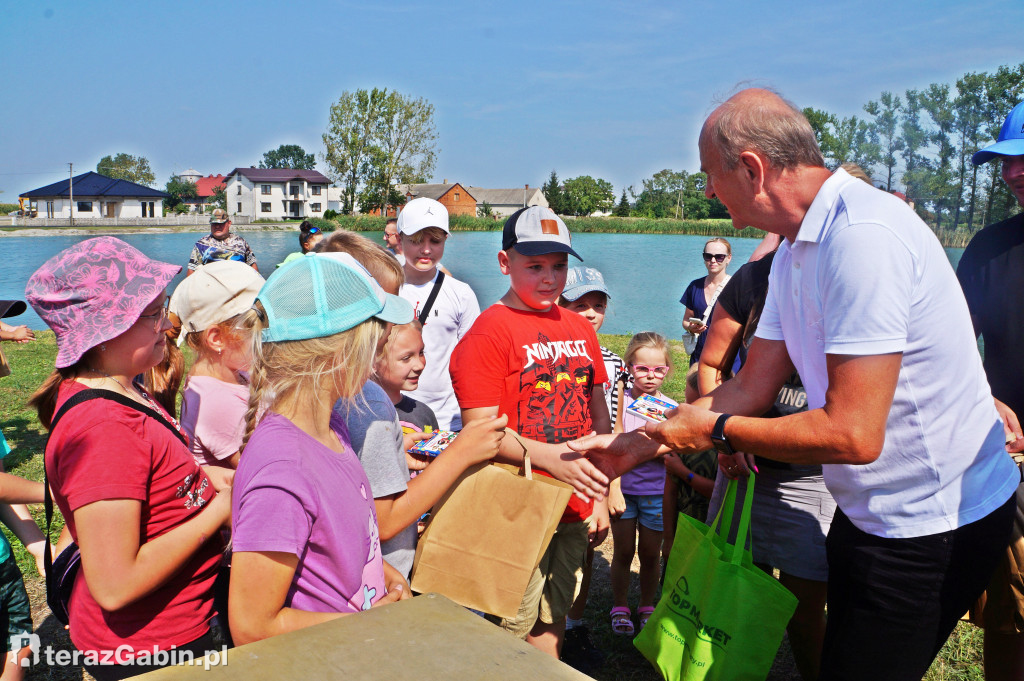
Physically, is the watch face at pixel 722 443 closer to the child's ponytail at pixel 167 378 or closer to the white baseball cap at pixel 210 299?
the white baseball cap at pixel 210 299

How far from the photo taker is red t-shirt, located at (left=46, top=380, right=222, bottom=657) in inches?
67.0

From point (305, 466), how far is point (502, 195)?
97874 mm

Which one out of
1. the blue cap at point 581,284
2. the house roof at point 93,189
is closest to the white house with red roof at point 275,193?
the house roof at point 93,189

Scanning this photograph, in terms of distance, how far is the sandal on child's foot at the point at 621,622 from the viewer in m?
3.78

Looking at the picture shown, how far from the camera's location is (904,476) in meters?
1.86

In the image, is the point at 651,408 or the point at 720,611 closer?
the point at 720,611

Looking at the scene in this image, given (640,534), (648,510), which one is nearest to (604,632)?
(640,534)

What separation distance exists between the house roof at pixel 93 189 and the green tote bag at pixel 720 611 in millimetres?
71566

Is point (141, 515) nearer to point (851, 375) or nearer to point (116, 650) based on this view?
point (116, 650)

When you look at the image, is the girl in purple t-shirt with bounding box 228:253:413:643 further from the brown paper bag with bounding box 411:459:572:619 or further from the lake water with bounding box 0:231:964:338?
the lake water with bounding box 0:231:964:338

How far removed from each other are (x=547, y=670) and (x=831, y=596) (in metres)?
1.25

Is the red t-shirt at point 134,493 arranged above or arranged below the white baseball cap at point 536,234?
Answer: below

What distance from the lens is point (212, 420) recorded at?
2.50 meters

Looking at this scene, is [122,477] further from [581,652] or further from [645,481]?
[645,481]
